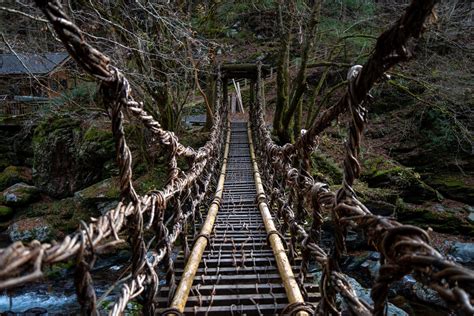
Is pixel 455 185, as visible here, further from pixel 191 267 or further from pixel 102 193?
pixel 191 267

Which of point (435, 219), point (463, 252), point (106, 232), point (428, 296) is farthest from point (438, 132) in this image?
point (106, 232)

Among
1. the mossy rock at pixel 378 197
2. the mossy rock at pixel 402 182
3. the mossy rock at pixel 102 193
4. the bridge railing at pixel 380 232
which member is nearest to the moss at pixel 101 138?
the mossy rock at pixel 102 193

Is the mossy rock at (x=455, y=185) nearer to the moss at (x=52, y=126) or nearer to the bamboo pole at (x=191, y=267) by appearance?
the bamboo pole at (x=191, y=267)

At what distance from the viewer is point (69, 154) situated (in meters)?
12.2

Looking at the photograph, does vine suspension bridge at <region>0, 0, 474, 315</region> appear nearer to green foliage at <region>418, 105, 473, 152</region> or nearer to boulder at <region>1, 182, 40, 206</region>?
green foliage at <region>418, 105, 473, 152</region>

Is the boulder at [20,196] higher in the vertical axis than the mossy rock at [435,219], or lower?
higher

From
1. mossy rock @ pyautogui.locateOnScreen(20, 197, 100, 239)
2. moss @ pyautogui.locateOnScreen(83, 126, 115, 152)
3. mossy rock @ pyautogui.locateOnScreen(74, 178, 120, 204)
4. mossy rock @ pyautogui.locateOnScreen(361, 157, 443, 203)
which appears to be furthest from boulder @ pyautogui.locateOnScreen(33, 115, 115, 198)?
mossy rock @ pyautogui.locateOnScreen(361, 157, 443, 203)

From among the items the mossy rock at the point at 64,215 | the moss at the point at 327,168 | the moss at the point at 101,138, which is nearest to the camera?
the moss at the point at 327,168

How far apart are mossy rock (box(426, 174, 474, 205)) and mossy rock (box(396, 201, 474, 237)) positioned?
1.03m

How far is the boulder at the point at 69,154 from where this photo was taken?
448 inches

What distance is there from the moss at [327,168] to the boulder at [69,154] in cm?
587

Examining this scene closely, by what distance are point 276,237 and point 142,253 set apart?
1.84 metres

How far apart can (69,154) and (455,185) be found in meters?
11.2

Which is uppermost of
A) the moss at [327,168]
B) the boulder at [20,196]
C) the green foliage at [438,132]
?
the green foliage at [438,132]
